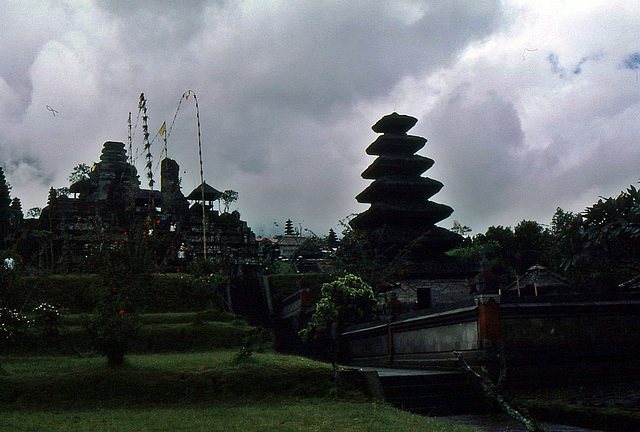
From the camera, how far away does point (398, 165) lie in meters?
35.7

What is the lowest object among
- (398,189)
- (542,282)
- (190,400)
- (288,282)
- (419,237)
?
(190,400)

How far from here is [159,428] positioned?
27.5 ft

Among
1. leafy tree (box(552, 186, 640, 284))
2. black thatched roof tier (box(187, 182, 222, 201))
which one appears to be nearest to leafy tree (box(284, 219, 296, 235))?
black thatched roof tier (box(187, 182, 222, 201))

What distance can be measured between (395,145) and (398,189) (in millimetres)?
3409

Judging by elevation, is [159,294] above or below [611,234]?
below

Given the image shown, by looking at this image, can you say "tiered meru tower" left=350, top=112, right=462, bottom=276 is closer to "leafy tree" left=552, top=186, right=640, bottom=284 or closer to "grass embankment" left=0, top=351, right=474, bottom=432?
"leafy tree" left=552, top=186, right=640, bottom=284

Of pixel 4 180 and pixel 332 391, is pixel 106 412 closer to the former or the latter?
pixel 332 391

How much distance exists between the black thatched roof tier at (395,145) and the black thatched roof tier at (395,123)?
3.19 ft

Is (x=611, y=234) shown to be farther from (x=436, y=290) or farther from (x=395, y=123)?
(x=395, y=123)

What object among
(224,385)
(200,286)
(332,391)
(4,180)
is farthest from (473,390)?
(4,180)

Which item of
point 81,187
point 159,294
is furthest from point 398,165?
point 81,187

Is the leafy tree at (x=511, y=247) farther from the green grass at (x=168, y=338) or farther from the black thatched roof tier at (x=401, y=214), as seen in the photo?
the green grass at (x=168, y=338)

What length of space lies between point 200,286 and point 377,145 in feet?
55.2

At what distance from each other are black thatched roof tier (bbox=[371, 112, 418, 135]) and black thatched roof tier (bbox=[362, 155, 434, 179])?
2.42m
